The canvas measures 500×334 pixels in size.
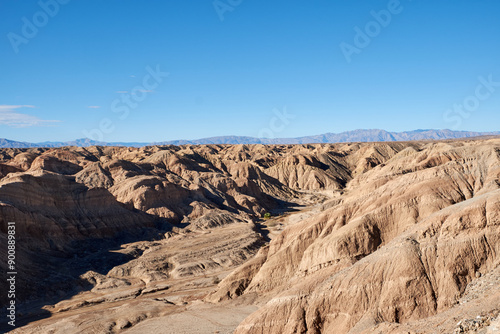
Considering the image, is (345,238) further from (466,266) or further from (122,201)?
(122,201)

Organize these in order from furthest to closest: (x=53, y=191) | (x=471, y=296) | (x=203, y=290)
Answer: (x=53, y=191), (x=203, y=290), (x=471, y=296)

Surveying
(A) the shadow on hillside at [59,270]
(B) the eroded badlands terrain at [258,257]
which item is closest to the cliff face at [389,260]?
(B) the eroded badlands terrain at [258,257]

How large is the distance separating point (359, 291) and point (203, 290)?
22.3 metres

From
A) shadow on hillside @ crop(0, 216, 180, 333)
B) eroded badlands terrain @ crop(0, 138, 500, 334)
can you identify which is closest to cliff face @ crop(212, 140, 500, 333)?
eroded badlands terrain @ crop(0, 138, 500, 334)

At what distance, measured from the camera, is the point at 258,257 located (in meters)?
42.0

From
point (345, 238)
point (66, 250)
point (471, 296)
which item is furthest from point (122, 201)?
point (471, 296)

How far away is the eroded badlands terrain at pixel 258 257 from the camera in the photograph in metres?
26.9

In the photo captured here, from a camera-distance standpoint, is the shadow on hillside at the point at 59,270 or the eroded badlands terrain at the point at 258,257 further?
the shadow on hillside at the point at 59,270

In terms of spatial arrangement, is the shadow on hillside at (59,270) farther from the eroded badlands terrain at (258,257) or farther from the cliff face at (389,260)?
the cliff face at (389,260)

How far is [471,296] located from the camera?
24.6 metres

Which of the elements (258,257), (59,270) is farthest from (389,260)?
(59,270)

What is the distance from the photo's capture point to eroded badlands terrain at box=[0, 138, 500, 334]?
88.1ft

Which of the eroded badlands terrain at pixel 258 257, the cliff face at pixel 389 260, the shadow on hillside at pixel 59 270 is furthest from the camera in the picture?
the shadow on hillside at pixel 59 270

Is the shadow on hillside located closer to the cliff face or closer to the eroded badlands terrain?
the eroded badlands terrain
